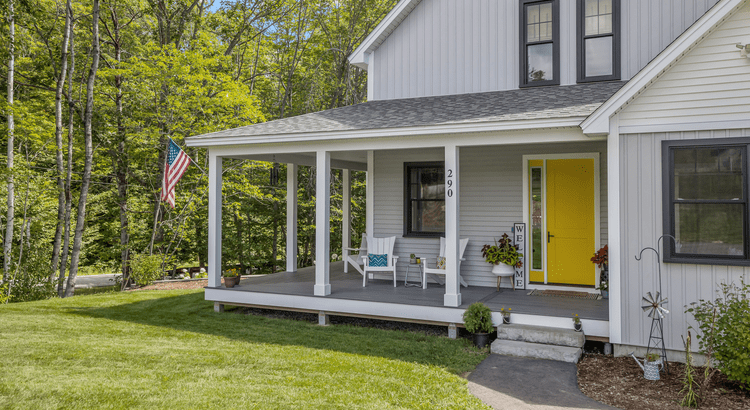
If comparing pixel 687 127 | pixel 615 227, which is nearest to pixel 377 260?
pixel 615 227

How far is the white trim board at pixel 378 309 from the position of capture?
6214mm

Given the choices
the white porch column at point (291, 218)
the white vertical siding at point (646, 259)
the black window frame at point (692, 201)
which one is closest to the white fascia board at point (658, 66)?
the white vertical siding at point (646, 259)

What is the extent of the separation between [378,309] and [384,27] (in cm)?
533

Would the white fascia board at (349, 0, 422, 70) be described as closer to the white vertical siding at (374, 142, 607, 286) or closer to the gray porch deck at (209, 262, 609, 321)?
the white vertical siding at (374, 142, 607, 286)

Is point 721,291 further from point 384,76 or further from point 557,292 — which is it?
point 384,76

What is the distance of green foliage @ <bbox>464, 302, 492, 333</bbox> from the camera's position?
633 cm

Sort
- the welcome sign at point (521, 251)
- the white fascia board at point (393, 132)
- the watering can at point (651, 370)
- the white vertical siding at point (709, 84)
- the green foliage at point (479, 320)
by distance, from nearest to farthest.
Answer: the watering can at point (651, 370)
the white vertical siding at point (709, 84)
the white fascia board at point (393, 132)
the green foliage at point (479, 320)
the welcome sign at point (521, 251)

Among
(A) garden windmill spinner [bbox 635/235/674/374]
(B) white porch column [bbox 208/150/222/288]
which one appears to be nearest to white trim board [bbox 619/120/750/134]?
(A) garden windmill spinner [bbox 635/235/674/374]

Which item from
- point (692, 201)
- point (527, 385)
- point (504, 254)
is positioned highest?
point (692, 201)

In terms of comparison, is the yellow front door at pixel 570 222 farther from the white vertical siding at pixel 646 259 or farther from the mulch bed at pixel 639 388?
the mulch bed at pixel 639 388

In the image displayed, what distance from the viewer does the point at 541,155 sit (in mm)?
8219

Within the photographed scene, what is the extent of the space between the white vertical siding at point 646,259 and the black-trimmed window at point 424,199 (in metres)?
3.80

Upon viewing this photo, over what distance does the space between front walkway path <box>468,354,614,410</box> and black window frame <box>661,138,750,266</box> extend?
5.42 feet

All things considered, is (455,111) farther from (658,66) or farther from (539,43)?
(658,66)
